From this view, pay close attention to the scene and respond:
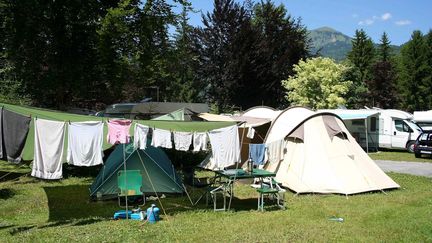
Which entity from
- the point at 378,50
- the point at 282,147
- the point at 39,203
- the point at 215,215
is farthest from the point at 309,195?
the point at 378,50

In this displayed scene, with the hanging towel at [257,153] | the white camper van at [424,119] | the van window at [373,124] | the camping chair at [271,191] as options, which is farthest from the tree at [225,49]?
the camping chair at [271,191]

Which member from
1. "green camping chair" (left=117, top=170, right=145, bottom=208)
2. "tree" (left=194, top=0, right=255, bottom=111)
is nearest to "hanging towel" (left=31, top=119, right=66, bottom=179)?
"green camping chair" (left=117, top=170, right=145, bottom=208)

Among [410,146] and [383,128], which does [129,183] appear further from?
[410,146]

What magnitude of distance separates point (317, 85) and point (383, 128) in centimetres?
662

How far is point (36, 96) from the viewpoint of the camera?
17219 mm

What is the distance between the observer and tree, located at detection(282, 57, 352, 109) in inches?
1144

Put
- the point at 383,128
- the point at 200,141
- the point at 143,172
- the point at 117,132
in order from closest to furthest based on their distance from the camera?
the point at 117,132 → the point at 200,141 → the point at 143,172 → the point at 383,128

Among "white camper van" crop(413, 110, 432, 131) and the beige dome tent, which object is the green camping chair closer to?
the beige dome tent

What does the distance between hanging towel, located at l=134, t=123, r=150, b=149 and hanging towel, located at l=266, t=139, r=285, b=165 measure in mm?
4384

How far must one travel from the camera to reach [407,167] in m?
17.3

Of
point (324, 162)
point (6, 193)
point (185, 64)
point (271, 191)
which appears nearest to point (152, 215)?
point (271, 191)

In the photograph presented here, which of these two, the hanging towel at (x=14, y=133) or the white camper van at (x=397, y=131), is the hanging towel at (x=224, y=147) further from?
the white camper van at (x=397, y=131)

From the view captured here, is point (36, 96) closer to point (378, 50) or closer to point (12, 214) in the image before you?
point (12, 214)

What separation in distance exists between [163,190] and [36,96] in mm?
9037
